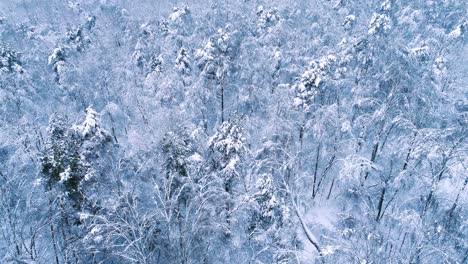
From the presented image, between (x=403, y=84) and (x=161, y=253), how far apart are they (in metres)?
18.6

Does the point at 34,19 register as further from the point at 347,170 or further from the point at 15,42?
the point at 347,170

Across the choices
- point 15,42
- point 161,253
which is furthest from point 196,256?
point 15,42

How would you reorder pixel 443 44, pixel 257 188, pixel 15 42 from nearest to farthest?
pixel 257 188 < pixel 443 44 < pixel 15 42

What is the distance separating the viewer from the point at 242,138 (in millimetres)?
18172

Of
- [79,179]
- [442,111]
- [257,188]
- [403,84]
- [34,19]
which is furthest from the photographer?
[34,19]

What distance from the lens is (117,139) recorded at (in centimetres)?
2802

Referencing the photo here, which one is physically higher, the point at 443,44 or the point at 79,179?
the point at 443,44

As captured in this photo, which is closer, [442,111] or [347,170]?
[347,170]

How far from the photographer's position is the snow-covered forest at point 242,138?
16875 millimetres

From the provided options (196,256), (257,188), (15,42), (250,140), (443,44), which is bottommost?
(196,256)

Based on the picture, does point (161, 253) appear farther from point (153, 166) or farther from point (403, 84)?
point (403, 84)

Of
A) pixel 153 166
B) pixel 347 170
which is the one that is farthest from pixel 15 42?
pixel 347 170

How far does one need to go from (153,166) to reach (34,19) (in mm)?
31294

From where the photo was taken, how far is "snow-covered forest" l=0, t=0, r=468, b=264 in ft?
55.4
